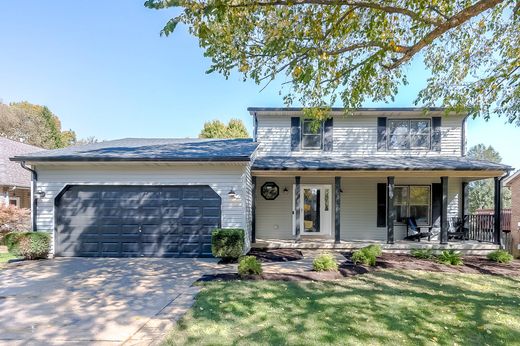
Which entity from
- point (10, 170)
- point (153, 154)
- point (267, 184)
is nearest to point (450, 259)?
point (267, 184)

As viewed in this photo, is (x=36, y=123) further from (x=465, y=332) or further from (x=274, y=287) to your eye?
(x=465, y=332)

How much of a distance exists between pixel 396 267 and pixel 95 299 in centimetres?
712

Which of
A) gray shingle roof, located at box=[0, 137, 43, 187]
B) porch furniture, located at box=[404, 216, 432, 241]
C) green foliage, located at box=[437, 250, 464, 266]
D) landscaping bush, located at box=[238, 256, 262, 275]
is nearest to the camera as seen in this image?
landscaping bush, located at box=[238, 256, 262, 275]

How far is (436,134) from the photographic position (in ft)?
41.2

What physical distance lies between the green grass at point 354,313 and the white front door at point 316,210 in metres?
5.71

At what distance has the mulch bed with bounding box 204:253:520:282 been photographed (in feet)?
22.0

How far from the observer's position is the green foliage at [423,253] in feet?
30.5

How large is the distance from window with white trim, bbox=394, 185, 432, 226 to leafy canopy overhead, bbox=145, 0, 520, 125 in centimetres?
396

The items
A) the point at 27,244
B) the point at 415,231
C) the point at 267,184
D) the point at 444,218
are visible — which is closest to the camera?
the point at 27,244

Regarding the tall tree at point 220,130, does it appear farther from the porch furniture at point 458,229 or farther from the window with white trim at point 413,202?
the porch furniture at point 458,229

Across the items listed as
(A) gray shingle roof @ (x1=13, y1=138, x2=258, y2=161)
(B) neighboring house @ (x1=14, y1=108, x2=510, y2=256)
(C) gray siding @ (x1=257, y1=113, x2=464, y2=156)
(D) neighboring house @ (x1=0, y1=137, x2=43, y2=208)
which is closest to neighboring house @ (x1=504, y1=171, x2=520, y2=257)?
(B) neighboring house @ (x1=14, y1=108, x2=510, y2=256)

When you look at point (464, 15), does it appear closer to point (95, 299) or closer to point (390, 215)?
point (390, 215)

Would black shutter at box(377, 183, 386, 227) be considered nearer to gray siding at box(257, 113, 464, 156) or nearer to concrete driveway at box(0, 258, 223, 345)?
gray siding at box(257, 113, 464, 156)

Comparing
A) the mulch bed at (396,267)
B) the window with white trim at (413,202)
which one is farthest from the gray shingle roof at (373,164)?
the mulch bed at (396,267)
